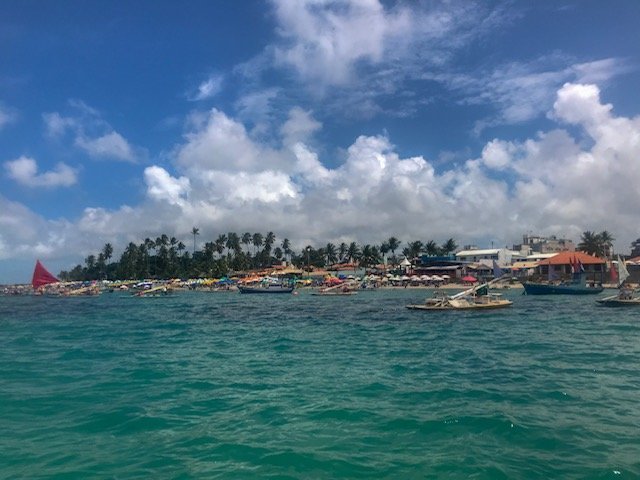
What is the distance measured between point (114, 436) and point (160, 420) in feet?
4.56

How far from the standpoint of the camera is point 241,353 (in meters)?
25.8

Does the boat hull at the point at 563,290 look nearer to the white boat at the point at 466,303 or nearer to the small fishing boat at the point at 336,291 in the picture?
the small fishing boat at the point at 336,291

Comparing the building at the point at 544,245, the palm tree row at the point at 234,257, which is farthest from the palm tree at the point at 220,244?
the building at the point at 544,245

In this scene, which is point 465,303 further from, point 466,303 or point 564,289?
point 564,289

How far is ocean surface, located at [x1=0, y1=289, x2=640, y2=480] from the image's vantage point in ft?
33.6

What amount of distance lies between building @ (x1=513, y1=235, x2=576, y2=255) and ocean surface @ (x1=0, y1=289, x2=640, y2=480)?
15811 cm

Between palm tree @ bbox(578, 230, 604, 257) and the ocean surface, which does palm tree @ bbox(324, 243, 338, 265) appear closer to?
palm tree @ bbox(578, 230, 604, 257)

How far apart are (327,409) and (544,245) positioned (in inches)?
7105

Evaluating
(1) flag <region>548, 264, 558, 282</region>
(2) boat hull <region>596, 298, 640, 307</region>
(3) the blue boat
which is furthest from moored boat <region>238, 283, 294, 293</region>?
(2) boat hull <region>596, 298, 640, 307</region>

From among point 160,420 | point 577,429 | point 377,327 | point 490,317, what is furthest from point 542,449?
point 490,317

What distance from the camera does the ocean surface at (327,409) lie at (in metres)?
10.2

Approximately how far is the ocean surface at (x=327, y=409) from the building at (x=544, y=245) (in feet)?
519

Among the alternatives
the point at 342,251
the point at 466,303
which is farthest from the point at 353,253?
the point at 466,303

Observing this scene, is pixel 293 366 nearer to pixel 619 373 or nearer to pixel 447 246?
pixel 619 373
